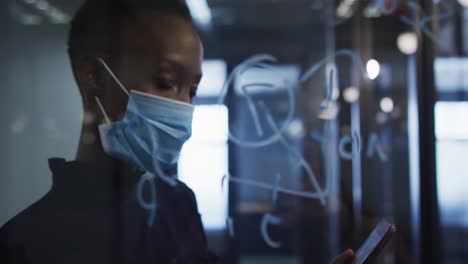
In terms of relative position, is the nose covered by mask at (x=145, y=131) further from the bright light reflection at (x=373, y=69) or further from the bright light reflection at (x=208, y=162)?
the bright light reflection at (x=373, y=69)

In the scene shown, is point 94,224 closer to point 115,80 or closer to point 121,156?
point 121,156

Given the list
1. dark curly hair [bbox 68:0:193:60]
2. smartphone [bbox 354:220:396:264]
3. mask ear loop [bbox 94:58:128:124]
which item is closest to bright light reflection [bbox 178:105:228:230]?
mask ear loop [bbox 94:58:128:124]

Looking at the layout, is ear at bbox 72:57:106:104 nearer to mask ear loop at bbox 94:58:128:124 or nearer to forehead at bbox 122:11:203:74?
mask ear loop at bbox 94:58:128:124

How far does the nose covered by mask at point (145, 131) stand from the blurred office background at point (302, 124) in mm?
81

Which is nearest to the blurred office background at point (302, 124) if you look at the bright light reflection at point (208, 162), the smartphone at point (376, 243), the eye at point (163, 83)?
the bright light reflection at point (208, 162)

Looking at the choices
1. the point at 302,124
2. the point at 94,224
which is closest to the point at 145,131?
the point at 94,224

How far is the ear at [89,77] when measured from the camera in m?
1.83

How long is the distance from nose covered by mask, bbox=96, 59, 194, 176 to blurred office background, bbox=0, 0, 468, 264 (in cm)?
8

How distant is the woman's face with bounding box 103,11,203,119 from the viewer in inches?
71.9

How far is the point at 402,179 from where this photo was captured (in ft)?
6.87

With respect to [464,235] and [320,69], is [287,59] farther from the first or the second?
[464,235]

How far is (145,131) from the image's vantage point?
5.92 ft

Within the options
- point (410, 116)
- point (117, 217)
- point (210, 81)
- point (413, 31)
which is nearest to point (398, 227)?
point (410, 116)

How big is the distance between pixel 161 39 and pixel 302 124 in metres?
0.58
